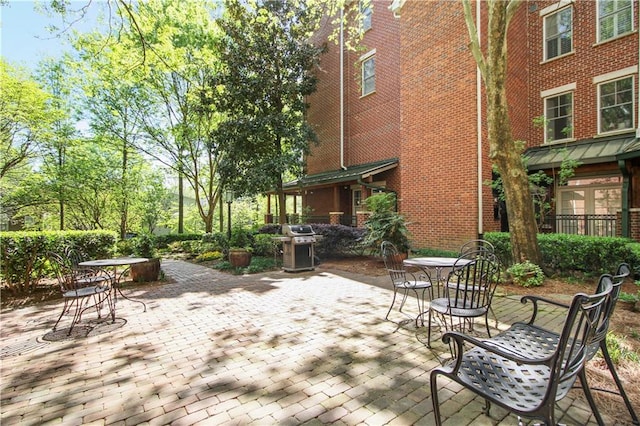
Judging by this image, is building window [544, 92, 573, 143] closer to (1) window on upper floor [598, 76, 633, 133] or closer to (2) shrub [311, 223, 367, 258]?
(1) window on upper floor [598, 76, 633, 133]

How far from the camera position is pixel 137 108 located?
56.5 ft

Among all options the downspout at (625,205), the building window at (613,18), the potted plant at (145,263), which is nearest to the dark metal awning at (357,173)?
the downspout at (625,205)

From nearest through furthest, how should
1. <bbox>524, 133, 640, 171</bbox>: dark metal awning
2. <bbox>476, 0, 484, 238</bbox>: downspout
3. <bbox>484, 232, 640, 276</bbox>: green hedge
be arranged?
1. <bbox>484, 232, 640, 276</bbox>: green hedge
2. <bbox>524, 133, 640, 171</bbox>: dark metal awning
3. <bbox>476, 0, 484, 238</bbox>: downspout

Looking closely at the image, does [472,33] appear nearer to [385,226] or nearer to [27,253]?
[385,226]

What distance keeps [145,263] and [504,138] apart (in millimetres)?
8951

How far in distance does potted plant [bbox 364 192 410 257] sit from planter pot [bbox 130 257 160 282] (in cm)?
586

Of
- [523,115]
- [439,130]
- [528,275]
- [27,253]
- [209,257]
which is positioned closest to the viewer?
[27,253]

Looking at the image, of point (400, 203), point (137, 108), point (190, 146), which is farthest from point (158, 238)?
point (400, 203)

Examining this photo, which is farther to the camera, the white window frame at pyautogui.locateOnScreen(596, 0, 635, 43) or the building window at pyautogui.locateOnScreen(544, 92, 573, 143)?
the building window at pyautogui.locateOnScreen(544, 92, 573, 143)

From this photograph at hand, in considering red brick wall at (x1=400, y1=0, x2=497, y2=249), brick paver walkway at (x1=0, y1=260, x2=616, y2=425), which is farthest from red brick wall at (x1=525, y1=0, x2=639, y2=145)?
brick paver walkway at (x1=0, y1=260, x2=616, y2=425)

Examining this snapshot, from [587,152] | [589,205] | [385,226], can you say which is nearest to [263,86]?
[385,226]

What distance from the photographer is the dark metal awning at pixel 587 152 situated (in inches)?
335

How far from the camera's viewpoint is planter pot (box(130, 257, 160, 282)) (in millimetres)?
7742

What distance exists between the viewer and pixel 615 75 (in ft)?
31.3
